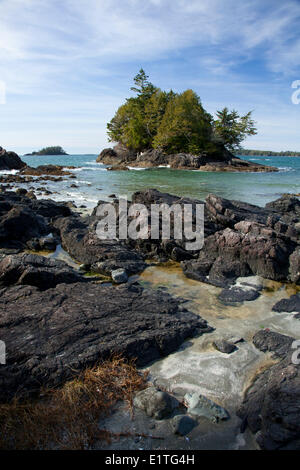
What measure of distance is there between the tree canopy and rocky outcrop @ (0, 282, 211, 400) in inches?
2503

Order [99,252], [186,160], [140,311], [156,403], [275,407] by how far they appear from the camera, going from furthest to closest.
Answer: [186,160]
[99,252]
[140,311]
[156,403]
[275,407]

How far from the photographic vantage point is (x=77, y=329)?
4473 mm

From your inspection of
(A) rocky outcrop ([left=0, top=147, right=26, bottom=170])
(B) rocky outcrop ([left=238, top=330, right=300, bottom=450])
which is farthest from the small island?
(B) rocky outcrop ([left=238, top=330, right=300, bottom=450])

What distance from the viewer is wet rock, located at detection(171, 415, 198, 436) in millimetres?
3141

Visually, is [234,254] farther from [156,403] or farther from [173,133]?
[173,133]

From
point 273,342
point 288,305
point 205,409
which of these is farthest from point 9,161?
point 205,409

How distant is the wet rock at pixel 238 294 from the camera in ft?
21.3

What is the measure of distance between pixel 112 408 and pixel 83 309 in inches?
72.5

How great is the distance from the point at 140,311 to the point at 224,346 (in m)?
1.53

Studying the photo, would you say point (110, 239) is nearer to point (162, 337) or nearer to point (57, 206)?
point (162, 337)

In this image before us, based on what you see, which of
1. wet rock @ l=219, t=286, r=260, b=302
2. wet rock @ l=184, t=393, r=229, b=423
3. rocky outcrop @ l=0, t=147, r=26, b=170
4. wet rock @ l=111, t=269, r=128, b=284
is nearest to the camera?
wet rock @ l=184, t=393, r=229, b=423

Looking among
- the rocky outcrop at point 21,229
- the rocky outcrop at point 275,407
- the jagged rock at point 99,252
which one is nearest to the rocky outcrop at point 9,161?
the rocky outcrop at point 21,229

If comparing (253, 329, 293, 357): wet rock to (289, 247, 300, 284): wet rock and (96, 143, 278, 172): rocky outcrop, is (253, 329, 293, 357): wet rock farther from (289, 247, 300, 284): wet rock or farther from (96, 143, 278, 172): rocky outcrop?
(96, 143, 278, 172): rocky outcrop

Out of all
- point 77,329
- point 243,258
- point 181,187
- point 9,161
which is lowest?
point 77,329
